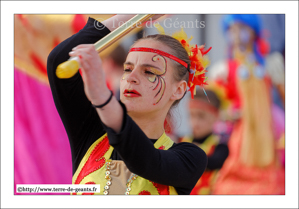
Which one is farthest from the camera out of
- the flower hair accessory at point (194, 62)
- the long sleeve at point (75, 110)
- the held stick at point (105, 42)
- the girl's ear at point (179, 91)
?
the flower hair accessory at point (194, 62)

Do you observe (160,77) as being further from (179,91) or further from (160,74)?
(179,91)

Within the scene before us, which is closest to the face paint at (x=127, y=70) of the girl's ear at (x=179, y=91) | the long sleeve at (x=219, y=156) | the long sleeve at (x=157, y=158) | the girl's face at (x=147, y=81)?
the girl's face at (x=147, y=81)

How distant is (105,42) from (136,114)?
1.14ft

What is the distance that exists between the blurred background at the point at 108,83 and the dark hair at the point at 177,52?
0.24 m

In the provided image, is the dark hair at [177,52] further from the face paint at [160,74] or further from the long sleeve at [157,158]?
the long sleeve at [157,158]

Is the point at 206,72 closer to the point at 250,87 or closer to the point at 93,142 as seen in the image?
the point at 250,87

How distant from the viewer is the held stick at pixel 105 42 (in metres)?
1.16

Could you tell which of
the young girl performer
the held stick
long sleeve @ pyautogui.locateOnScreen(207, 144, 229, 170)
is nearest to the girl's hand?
the held stick

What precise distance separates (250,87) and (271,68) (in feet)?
0.56

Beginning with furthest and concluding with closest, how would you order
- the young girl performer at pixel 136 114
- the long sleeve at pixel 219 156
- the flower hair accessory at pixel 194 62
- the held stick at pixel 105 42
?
1. the long sleeve at pixel 219 156
2. the flower hair accessory at pixel 194 62
3. the young girl performer at pixel 136 114
4. the held stick at pixel 105 42

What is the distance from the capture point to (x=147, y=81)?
1693mm

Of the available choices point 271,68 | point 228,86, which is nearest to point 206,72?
point 228,86

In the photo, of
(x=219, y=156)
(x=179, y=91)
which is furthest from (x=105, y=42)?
(x=219, y=156)
